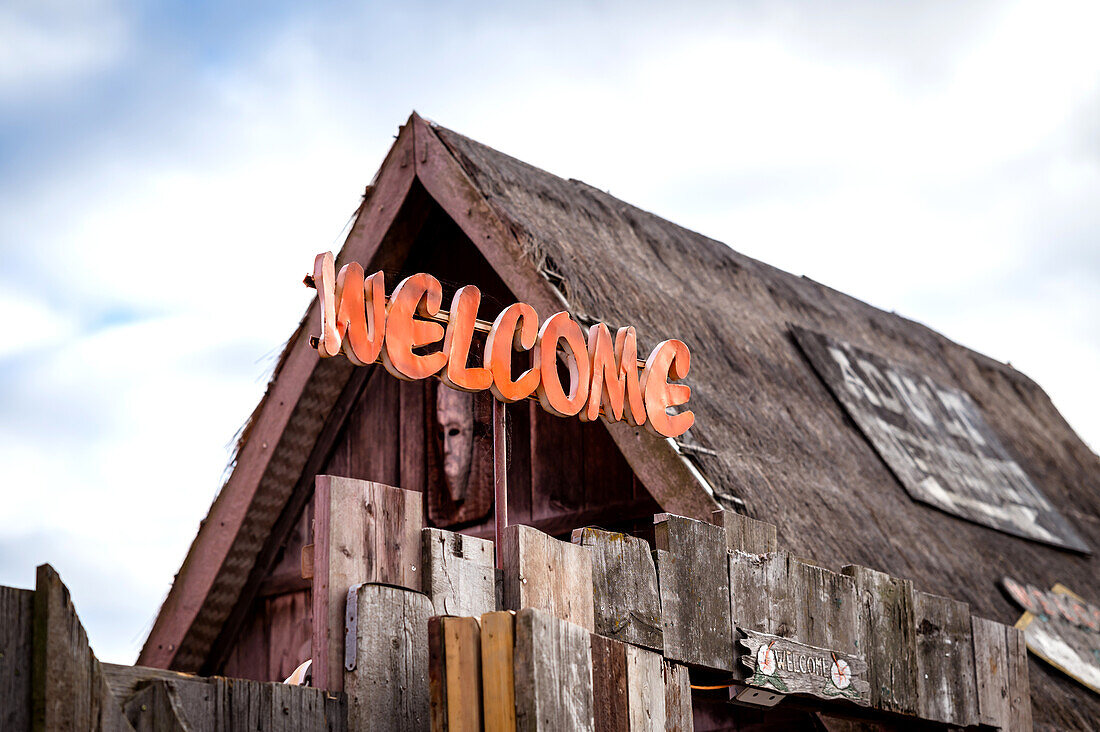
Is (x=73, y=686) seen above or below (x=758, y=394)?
below

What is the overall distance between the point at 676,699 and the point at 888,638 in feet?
5.57

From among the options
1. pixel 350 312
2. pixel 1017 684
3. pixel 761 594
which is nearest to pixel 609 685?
pixel 761 594

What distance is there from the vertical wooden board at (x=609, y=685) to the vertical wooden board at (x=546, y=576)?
0.18m

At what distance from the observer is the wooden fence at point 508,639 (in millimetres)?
3727

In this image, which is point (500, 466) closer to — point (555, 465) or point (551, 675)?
point (551, 675)

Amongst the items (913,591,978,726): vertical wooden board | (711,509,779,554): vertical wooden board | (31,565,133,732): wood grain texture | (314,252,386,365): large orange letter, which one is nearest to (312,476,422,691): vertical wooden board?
(31,565,133,732): wood grain texture

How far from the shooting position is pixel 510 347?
6316 millimetres

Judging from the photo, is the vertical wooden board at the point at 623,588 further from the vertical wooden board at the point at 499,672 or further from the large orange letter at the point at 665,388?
the large orange letter at the point at 665,388

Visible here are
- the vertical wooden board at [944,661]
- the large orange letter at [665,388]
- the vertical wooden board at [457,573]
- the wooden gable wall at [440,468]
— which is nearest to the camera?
the vertical wooden board at [457,573]

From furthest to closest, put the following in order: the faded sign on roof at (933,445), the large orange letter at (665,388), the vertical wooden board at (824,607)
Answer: the faded sign on roof at (933,445)
the large orange letter at (665,388)
the vertical wooden board at (824,607)

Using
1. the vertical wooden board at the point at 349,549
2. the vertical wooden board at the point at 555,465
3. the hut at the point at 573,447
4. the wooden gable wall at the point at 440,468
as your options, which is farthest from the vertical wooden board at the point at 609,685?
the vertical wooden board at the point at 555,465

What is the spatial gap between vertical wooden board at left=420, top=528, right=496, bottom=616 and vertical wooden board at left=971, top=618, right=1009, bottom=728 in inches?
126

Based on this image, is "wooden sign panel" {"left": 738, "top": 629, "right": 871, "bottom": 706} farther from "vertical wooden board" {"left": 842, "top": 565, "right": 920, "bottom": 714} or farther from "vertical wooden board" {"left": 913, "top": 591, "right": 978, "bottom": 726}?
"vertical wooden board" {"left": 913, "top": 591, "right": 978, "bottom": 726}

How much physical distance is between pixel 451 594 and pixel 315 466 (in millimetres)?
5742
